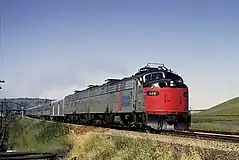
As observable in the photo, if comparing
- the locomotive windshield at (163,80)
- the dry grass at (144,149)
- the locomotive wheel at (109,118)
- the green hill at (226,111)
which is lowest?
the dry grass at (144,149)

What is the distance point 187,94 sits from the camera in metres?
22.3

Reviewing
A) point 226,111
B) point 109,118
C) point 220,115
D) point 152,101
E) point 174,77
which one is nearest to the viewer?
point 152,101

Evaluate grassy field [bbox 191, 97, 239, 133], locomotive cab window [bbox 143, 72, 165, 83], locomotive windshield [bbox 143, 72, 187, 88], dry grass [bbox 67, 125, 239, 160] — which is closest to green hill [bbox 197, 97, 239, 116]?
grassy field [bbox 191, 97, 239, 133]

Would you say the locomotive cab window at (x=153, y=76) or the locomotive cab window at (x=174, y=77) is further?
the locomotive cab window at (x=174, y=77)

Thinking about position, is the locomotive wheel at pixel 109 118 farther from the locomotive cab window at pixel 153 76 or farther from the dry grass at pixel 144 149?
the dry grass at pixel 144 149

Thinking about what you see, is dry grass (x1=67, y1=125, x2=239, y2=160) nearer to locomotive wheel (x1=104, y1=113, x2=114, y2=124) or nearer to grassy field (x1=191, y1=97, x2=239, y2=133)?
locomotive wheel (x1=104, y1=113, x2=114, y2=124)

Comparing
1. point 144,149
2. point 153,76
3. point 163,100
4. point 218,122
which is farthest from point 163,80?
point 218,122

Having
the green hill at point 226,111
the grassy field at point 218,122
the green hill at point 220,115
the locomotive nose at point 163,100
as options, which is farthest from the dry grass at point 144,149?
the green hill at point 226,111

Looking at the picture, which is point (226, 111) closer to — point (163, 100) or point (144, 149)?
point (163, 100)

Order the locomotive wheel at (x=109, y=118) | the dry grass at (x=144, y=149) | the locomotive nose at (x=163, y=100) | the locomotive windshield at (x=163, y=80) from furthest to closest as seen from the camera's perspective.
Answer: the locomotive wheel at (x=109, y=118)
the locomotive windshield at (x=163, y=80)
the locomotive nose at (x=163, y=100)
the dry grass at (x=144, y=149)

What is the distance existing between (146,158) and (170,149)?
1.04m

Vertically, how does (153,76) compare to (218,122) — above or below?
above

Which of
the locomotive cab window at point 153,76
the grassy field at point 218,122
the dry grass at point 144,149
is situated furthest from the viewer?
the grassy field at point 218,122

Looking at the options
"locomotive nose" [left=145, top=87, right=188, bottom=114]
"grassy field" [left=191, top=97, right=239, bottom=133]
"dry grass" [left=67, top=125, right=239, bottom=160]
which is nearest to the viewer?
"dry grass" [left=67, top=125, right=239, bottom=160]
